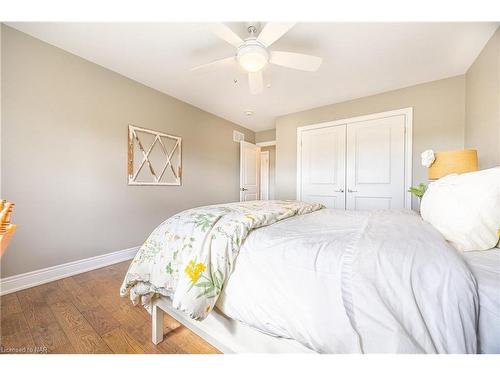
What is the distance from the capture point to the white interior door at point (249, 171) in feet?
13.7

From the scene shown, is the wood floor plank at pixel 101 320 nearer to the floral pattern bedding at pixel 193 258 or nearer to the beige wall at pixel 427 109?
the floral pattern bedding at pixel 193 258

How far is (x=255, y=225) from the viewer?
988 mm

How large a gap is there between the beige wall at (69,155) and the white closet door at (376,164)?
2769 mm

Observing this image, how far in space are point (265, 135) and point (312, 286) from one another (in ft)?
13.9

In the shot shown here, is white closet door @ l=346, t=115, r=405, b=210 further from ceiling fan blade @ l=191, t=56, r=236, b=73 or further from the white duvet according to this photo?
the white duvet

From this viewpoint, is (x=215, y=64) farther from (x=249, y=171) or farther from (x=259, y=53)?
(x=249, y=171)

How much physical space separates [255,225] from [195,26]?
5.89ft

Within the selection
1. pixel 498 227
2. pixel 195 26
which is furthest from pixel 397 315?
pixel 195 26

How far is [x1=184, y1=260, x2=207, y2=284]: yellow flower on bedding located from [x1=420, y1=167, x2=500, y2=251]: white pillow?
3.36ft

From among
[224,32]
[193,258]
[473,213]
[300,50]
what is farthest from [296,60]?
[193,258]

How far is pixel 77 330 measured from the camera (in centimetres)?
126

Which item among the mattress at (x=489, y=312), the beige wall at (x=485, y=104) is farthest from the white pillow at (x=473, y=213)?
the beige wall at (x=485, y=104)

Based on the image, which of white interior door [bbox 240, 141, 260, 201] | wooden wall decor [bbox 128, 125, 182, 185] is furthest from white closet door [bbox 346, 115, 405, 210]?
wooden wall decor [bbox 128, 125, 182, 185]

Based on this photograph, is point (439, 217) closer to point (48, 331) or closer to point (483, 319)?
point (483, 319)
